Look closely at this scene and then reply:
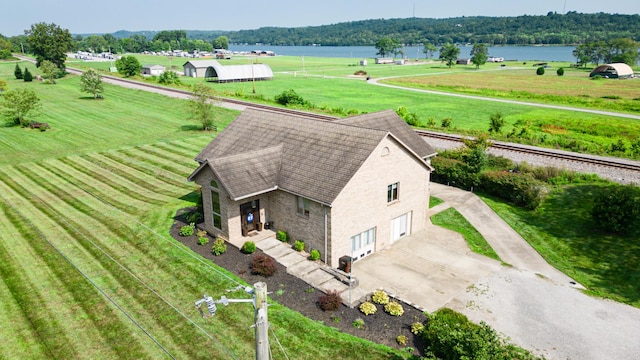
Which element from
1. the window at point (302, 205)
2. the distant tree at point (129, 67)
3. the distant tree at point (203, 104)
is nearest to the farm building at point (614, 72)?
the distant tree at point (203, 104)

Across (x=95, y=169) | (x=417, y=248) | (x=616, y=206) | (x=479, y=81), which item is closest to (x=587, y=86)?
(x=479, y=81)

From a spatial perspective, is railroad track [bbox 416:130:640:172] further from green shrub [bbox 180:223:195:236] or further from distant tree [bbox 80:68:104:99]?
distant tree [bbox 80:68:104:99]

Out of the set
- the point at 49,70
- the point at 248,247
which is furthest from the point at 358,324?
the point at 49,70

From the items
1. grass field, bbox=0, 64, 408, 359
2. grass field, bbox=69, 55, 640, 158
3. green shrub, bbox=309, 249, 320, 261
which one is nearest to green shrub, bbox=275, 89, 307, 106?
grass field, bbox=69, 55, 640, 158

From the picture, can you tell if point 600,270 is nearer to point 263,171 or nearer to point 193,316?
point 263,171

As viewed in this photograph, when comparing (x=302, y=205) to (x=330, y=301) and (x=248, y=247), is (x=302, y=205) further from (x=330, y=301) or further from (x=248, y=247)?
(x=330, y=301)

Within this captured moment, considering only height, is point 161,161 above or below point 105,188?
above

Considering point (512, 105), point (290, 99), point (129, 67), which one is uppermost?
point (129, 67)
